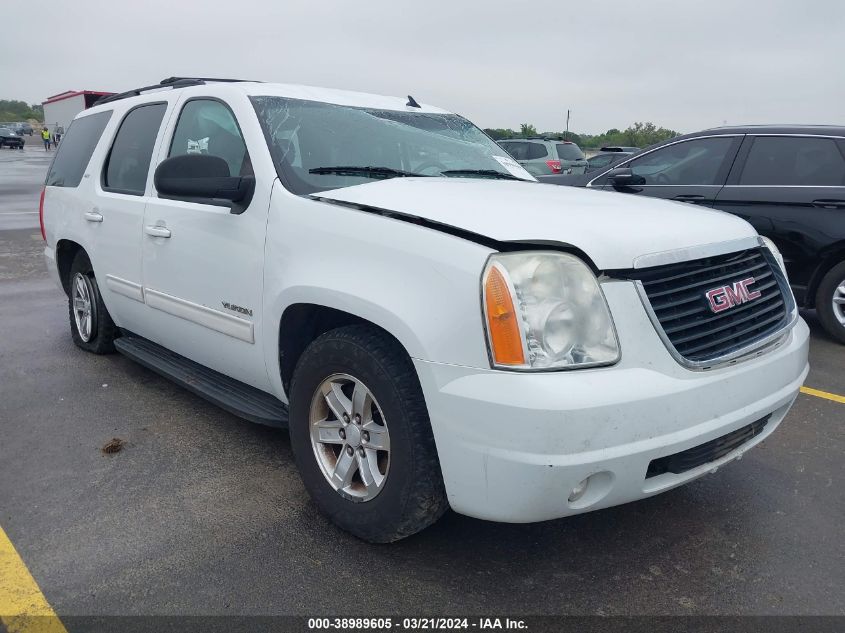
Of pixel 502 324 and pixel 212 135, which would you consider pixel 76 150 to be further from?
pixel 502 324

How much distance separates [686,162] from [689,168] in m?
0.07

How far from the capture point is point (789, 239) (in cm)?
582

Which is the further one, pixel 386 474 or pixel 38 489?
pixel 38 489

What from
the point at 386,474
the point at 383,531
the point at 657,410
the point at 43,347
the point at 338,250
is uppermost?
the point at 338,250

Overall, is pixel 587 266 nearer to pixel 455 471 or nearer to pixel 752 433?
pixel 455 471

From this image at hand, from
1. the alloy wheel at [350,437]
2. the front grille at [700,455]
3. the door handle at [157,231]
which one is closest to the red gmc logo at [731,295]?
the front grille at [700,455]

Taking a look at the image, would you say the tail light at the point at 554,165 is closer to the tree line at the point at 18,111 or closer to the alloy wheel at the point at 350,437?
the alloy wheel at the point at 350,437

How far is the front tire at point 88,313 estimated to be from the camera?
189 inches

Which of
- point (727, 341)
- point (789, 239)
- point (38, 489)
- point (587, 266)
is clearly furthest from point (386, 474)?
point (789, 239)

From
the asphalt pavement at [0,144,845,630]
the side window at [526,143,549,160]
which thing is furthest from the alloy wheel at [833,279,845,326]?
the side window at [526,143,549,160]

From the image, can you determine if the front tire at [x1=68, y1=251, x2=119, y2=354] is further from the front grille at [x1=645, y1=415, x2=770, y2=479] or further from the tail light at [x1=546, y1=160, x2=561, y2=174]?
the tail light at [x1=546, y1=160, x2=561, y2=174]

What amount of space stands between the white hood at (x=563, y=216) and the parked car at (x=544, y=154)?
12.9m

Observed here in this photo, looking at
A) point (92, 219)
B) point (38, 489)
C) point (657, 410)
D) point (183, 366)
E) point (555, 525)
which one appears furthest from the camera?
point (92, 219)

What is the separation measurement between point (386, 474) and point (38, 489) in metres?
1.71
